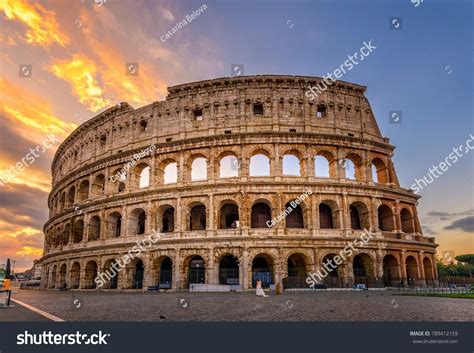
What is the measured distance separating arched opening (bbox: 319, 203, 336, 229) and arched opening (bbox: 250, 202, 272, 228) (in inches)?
170

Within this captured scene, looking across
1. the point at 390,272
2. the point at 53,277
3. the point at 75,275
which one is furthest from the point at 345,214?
the point at 53,277

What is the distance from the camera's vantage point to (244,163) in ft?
88.3

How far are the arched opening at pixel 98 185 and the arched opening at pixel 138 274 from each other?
8.63 m

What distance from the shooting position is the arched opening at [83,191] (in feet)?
113

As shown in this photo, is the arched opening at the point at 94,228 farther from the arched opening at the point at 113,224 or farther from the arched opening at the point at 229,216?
the arched opening at the point at 229,216

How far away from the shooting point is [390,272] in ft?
91.0

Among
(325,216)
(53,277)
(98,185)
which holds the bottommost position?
(53,277)

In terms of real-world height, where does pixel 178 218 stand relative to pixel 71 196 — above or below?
below

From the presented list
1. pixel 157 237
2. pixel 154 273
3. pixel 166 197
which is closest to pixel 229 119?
pixel 166 197

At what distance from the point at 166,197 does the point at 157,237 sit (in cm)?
325

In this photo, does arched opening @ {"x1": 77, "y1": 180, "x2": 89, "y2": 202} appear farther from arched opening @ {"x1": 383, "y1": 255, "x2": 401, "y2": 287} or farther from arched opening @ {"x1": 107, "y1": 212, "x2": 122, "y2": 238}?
arched opening @ {"x1": 383, "y1": 255, "x2": 401, "y2": 287}

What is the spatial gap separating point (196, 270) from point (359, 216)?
14.2 m

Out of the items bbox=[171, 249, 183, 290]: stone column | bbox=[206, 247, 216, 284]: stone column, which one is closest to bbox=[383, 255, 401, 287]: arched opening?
bbox=[206, 247, 216, 284]: stone column

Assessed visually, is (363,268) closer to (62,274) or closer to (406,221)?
(406,221)
